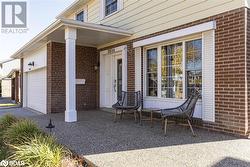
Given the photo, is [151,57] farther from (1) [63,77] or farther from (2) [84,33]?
(1) [63,77]

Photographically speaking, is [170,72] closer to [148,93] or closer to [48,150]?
[148,93]

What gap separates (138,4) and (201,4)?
2.84m

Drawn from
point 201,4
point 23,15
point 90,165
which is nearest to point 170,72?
point 201,4

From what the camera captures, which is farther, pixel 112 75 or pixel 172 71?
pixel 112 75

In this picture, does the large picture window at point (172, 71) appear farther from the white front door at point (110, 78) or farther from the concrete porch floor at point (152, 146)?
the white front door at point (110, 78)

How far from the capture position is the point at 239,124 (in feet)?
17.9

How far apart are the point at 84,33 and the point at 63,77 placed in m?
2.62

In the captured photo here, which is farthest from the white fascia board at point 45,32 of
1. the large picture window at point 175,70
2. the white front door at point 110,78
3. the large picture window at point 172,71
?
the large picture window at point 172,71

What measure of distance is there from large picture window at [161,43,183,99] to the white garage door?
18.5ft
